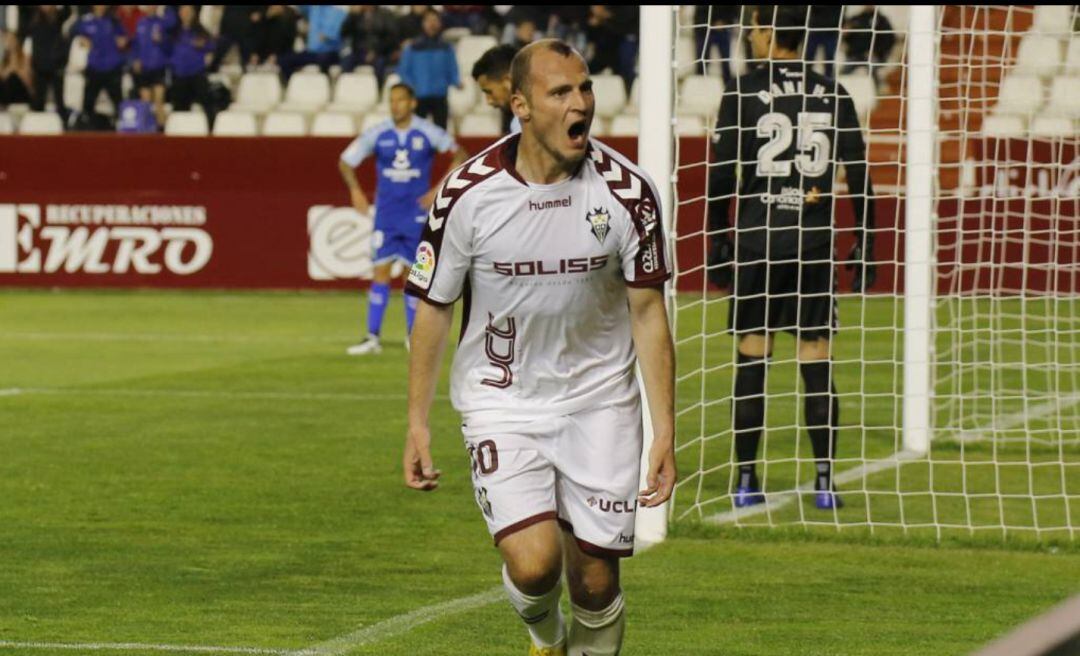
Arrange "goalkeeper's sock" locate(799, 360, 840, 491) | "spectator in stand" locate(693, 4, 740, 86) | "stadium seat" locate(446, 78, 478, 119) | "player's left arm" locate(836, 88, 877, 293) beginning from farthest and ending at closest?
"stadium seat" locate(446, 78, 478, 119)
"spectator in stand" locate(693, 4, 740, 86)
"goalkeeper's sock" locate(799, 360, 840, 491)
"player's left arm" locate(836, 88, 877, 293)

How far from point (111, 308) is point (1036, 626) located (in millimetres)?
20183

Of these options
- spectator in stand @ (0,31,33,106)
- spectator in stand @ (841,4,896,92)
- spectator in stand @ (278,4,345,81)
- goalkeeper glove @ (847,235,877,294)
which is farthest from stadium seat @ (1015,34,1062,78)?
spectator in stand @ (0,31,33,106)

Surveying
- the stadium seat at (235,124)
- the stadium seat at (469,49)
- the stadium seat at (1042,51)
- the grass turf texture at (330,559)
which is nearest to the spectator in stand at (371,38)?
the stadium seat at (469,49)

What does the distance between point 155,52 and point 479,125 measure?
4332 mm

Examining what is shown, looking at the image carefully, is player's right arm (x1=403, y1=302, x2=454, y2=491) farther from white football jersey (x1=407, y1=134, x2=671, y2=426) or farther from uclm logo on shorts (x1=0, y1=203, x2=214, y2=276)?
uclm logo on shorts (x1=0, y1=203, x2=214, y2=276)

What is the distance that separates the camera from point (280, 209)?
2336 cm

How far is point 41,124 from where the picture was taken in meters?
26.4

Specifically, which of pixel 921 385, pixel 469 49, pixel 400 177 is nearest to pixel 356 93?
pixel 469 49

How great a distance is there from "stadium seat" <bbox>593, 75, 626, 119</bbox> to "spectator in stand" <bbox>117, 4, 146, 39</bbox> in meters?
6.56

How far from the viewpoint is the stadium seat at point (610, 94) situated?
25.4m

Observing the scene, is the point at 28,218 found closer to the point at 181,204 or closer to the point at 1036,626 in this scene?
the point at 181,204

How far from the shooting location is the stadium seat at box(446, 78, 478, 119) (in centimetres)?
2653

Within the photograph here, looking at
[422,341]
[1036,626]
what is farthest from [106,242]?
[1036,626]

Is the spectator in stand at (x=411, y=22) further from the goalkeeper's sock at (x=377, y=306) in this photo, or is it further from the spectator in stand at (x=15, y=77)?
the goalkeeper's sock at (x=377, y=306)
